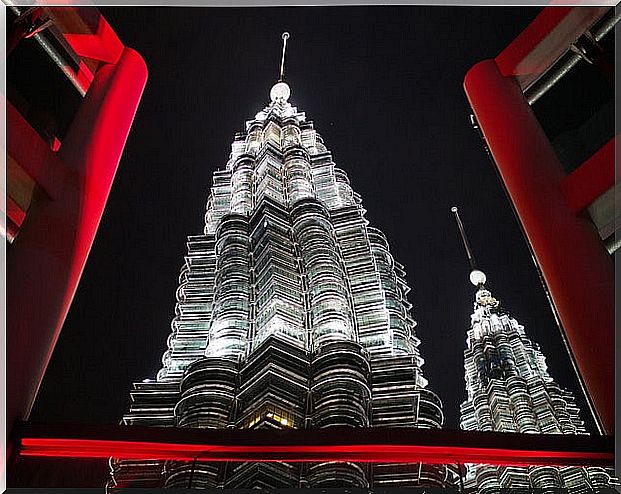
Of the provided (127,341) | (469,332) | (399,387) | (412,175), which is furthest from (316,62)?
(399,387)

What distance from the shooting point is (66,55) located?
195 inches

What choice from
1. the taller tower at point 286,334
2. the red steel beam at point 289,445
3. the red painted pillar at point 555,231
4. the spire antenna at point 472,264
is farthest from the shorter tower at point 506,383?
the red steel beam at point 289,445

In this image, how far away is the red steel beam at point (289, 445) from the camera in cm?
267

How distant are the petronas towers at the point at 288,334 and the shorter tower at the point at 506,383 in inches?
82.1

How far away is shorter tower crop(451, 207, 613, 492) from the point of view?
249 inches

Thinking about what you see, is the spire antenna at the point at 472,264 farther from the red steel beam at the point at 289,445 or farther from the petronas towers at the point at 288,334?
the red steel beam at the point at 289,445

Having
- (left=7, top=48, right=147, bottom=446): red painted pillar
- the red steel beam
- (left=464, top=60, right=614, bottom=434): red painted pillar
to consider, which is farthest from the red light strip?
(left=464, top=60, right=614, bottom=434): red painted pillar

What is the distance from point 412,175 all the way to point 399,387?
4.21m

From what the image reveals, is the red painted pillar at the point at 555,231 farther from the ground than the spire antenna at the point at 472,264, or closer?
closer

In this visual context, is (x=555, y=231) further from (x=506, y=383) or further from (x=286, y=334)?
(x=506, y=383)

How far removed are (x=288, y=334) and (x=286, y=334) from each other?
0.04ft

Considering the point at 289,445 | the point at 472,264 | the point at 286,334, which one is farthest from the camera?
the point at 472,264

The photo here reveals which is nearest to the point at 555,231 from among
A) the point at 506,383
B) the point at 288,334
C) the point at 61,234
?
the point at 288,334

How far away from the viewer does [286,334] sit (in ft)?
10.7
